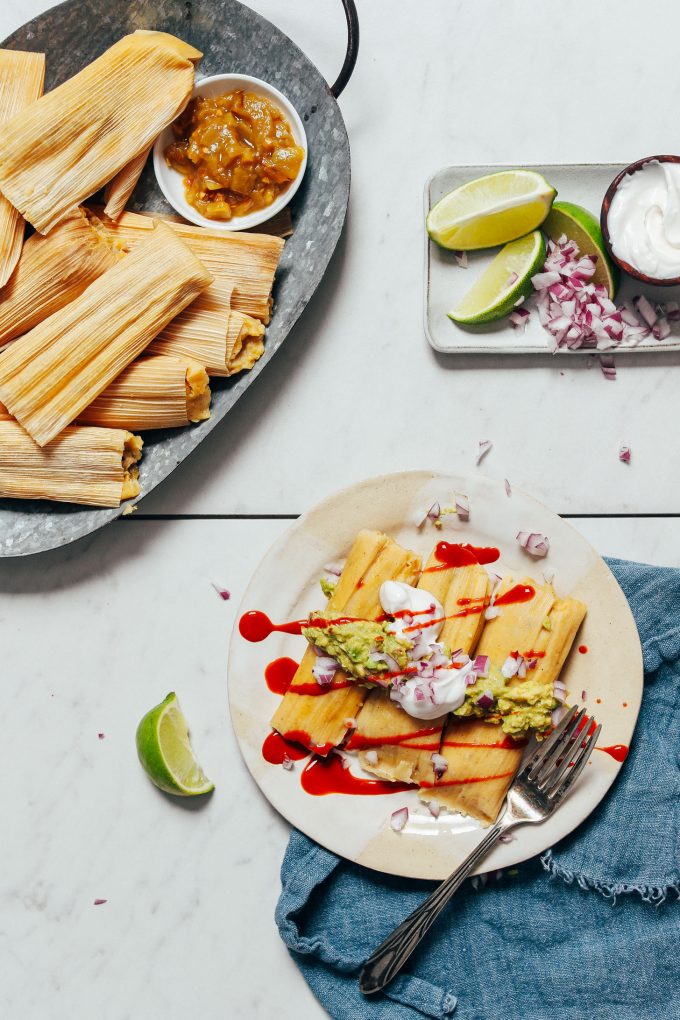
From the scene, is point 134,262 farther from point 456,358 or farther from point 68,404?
point 456,358

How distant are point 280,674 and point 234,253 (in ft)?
2.65

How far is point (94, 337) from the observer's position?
4.98ft

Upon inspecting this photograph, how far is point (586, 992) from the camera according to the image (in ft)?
5.16

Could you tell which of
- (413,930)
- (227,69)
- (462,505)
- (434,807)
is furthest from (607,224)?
(413,930)

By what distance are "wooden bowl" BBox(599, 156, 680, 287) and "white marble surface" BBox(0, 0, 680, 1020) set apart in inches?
7.5

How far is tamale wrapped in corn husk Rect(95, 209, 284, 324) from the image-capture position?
155 cm

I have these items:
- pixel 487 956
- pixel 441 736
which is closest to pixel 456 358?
pixel 441 736

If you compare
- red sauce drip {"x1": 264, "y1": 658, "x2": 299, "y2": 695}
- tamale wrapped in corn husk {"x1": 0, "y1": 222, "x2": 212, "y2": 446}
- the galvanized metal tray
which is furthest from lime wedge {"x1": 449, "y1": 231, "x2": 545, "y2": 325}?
red sauce drip {"x1": 264, "y1": 658, "x2": 299, "y2": 695}

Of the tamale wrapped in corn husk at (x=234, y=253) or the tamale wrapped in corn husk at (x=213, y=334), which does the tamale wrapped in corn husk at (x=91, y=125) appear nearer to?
the tamale wrapped in corn husk at (x=234, y=253)

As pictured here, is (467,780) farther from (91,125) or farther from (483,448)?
(91,125)

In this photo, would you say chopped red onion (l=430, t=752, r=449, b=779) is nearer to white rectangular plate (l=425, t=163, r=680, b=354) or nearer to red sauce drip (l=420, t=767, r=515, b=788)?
red sauce drip (l=420, t=767, r=515, b=788)

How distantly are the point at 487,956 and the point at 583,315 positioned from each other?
4.10 feet

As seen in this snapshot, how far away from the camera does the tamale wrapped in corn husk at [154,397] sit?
5.01ft

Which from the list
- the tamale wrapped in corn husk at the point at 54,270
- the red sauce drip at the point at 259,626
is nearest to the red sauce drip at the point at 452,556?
the red sauce drip at the point at 259,626
